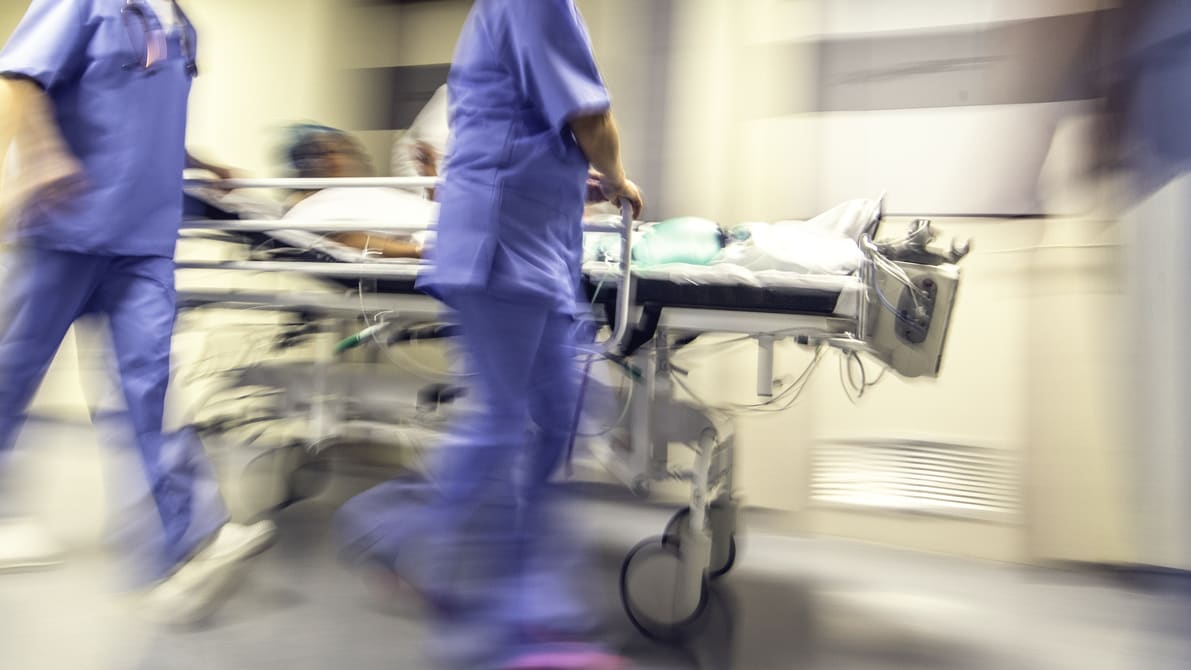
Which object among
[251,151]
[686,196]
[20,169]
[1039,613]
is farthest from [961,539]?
[251,151]

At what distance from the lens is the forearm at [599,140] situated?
1.04 metres

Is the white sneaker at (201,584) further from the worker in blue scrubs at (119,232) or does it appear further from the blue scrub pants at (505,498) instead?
the blue scrub pants at (505,498)

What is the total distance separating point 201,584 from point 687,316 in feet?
3.49

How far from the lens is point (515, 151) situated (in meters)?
1.05

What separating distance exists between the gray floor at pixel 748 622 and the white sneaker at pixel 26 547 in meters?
0.07

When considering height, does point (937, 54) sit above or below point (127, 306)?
above

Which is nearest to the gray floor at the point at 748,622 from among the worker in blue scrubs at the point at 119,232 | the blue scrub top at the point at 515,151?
the worker in blue scrubs at the point at 119,232

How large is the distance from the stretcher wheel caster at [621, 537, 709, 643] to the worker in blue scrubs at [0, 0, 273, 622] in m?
0.81

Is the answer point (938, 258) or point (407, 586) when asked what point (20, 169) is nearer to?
point (407, 586)

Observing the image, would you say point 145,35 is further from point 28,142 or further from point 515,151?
point 515,151

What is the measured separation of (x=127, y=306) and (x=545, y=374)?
0.81 m

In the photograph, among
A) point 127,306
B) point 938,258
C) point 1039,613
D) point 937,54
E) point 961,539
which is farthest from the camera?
point 937,54

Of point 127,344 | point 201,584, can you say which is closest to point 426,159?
point 127,344

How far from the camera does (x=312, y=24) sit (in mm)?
3049
